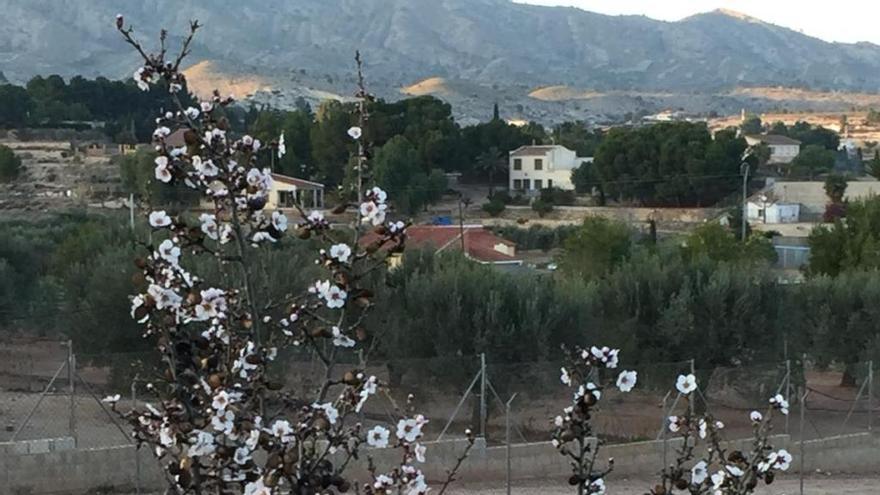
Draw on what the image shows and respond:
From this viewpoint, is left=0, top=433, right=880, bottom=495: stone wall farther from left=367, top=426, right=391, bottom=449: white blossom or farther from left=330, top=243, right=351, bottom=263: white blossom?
left=330, top=243, right=351, bottom=263: white blossom

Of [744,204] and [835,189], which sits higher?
[744,204]

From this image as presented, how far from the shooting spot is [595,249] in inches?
1133

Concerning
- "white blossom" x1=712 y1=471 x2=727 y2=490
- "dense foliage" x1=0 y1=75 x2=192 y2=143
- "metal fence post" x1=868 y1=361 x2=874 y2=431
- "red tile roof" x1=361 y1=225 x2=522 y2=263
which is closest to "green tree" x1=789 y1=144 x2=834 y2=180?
"red tile roof" x1=361 y1=225 x2=522 y2=263

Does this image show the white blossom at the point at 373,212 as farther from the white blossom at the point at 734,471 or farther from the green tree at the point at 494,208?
the green tree at the point at 494,208

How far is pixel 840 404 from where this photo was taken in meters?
17.4

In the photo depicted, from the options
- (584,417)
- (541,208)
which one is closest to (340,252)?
(584,417)

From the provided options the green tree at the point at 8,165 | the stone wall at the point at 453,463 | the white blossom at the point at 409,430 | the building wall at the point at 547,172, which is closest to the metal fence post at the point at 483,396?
the stone wall at the point at 453,463

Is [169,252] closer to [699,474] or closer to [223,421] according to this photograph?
[223,421]

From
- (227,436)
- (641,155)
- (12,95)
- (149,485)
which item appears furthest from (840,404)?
(12,95)

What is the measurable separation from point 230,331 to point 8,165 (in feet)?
160

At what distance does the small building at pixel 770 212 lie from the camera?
154 feet

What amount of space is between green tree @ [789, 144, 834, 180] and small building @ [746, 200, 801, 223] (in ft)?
40.5

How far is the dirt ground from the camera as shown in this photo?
13680 millimetres

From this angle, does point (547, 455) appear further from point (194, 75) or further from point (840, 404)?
point (194, 75)
